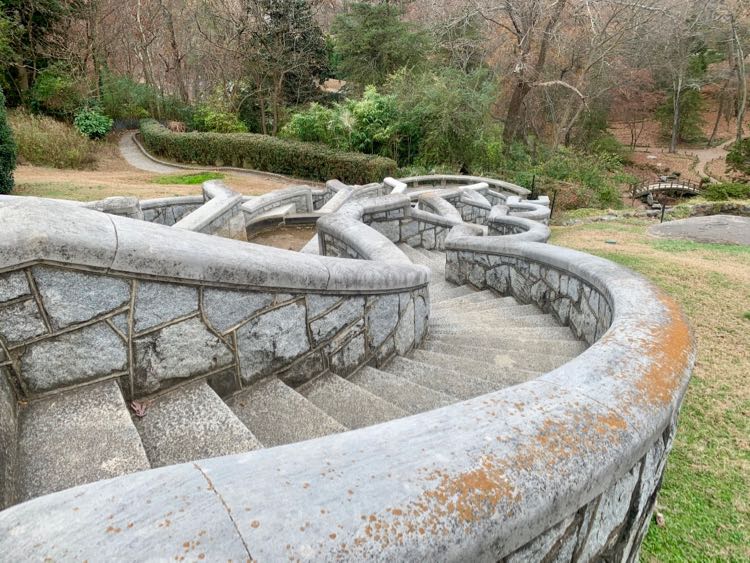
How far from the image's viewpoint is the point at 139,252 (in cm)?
199

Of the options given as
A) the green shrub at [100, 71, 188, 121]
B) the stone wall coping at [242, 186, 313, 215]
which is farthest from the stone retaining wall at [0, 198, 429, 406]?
the green shrub at [100, 71, 188, 121]

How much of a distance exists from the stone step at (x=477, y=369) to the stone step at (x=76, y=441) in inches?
80.0

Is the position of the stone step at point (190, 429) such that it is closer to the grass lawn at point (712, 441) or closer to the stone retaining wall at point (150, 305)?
the stone retaining wall at point (150, 305)

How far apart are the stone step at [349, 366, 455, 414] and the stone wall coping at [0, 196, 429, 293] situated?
27.9 inches

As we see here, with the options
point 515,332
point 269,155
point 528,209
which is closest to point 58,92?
point 269,155

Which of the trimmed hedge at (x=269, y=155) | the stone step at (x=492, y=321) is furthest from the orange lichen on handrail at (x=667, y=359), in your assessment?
the trimmed hedge at (x=269, y=155)

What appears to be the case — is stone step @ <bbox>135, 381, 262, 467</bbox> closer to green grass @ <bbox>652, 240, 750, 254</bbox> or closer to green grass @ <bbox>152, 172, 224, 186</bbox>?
green grass @ <bbox>652, 240, 750, 254</bbox>

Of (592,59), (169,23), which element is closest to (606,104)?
(592,59)

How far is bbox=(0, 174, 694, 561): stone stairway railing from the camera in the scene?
96 cm

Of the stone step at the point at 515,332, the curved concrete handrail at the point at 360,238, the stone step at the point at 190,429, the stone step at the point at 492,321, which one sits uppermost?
the curved concrete handrail at the point at 360,238

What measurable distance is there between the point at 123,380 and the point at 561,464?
1834 mm

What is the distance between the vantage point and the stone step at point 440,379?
9.60 ft

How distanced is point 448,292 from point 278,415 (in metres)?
4.32

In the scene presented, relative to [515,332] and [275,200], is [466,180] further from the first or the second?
[515,332]
